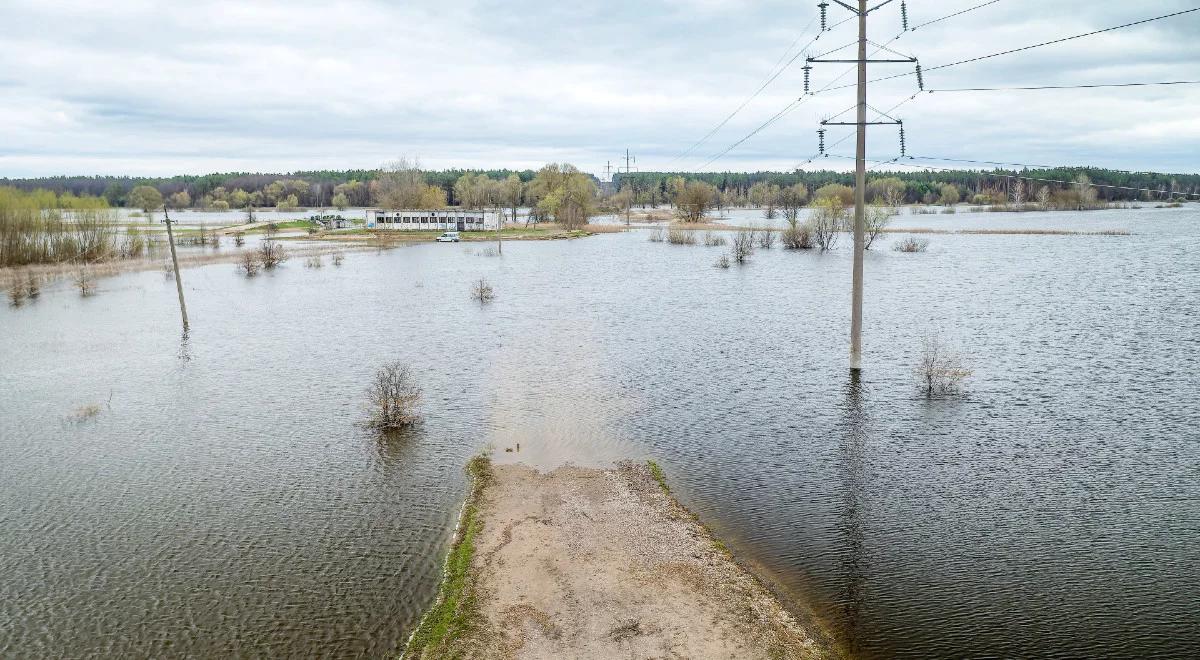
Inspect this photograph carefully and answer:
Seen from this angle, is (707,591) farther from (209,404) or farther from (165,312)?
(165,312)

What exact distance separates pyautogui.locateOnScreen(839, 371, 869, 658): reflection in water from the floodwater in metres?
0.08

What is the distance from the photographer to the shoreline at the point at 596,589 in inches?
441

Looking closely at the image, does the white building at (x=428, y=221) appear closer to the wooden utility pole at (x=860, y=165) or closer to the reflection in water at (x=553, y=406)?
the reflection in water at (x=553, y=406)

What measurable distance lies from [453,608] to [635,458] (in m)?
8.28

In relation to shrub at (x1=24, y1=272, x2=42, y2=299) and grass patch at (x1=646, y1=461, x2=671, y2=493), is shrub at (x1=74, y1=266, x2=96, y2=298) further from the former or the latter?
grass patch at (x1=646, y1=461, x2=671, y2=493)

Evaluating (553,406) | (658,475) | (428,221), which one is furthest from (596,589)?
(428,221)

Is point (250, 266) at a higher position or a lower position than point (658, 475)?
higher

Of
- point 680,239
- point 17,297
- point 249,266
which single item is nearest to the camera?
point 17,297

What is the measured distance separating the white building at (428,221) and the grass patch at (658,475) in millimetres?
108651

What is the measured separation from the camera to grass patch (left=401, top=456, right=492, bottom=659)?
11367 mm

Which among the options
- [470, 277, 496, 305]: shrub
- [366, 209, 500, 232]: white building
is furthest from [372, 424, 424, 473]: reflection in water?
[366, 209, 500, 232]: white building

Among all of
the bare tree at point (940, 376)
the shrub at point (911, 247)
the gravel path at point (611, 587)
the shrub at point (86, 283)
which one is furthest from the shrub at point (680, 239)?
the gravel path at point (611, 587)

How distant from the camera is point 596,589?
12711mm

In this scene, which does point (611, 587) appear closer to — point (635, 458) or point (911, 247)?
point (635, 458)
